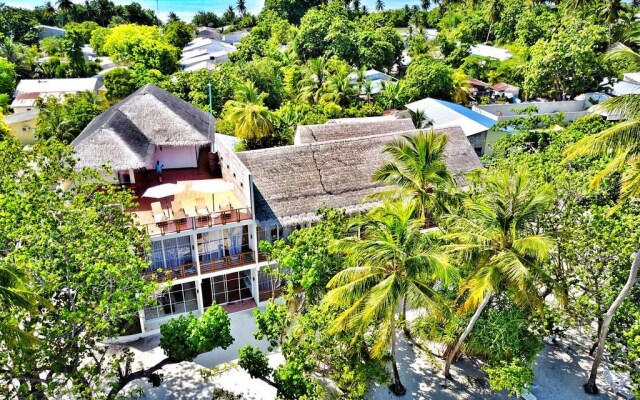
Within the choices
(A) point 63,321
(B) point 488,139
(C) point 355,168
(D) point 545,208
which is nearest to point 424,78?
(B) point 488,139

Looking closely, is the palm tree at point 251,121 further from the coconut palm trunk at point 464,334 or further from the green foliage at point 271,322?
the coconut palm trunk at point 464,334

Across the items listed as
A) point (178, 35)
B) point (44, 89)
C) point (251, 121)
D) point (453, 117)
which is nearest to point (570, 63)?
point (453, 117)

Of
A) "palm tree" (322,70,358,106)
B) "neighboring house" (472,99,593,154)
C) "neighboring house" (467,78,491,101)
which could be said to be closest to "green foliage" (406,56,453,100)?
"neighboring house" (472,99,593,154)

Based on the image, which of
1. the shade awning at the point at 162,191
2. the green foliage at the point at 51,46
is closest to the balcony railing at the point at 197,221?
the shade awning at the point at 162,191

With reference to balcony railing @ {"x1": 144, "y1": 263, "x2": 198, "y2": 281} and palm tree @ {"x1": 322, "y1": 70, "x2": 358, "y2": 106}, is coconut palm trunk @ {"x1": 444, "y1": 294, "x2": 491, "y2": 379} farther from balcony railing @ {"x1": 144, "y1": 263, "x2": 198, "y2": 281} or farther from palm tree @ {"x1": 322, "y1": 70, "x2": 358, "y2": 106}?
Result: palm tree @ {"x1": 322, "y1": 70, "x2": 358, "y2": 106}

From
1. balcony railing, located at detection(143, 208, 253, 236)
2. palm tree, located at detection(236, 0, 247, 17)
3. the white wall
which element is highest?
palm tree, located at detection(236, 0, 247, 17)

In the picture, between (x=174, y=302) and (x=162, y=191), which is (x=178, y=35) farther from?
(x=174, y=302)

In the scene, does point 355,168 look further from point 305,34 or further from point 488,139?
point 305,34
